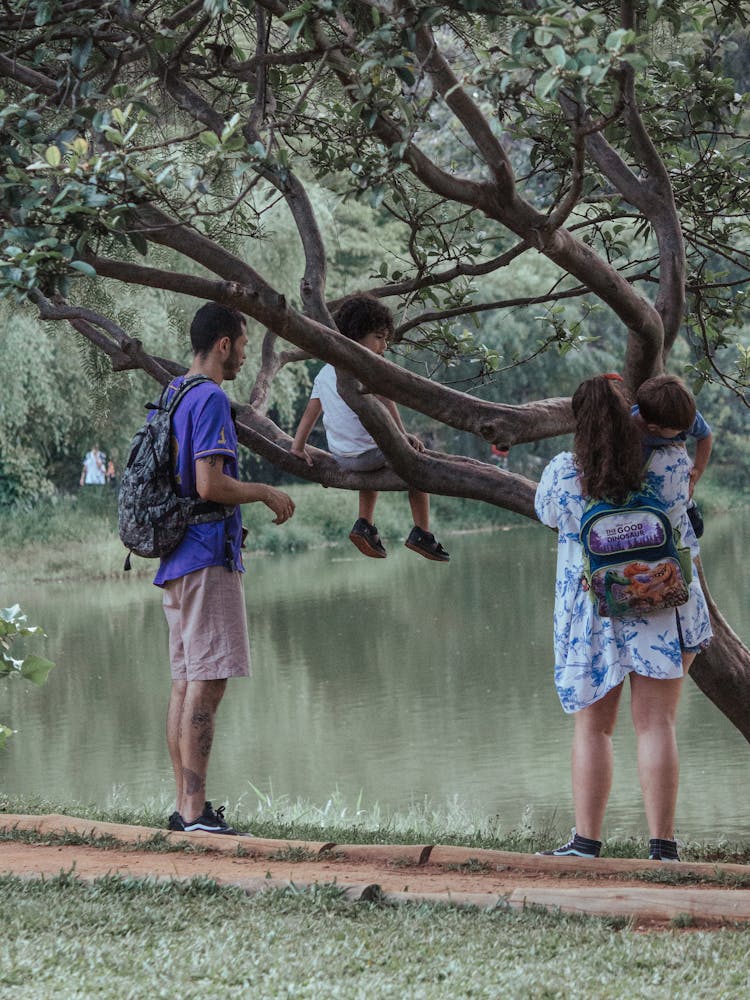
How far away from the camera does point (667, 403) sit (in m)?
4.27

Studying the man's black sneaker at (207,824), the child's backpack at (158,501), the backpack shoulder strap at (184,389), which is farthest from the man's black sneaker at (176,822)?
the backpack shoulder strap at (184,389)

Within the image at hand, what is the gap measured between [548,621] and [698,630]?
1231 cm

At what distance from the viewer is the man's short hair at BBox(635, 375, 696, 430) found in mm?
4270

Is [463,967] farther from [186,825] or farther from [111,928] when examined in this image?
[186,825]

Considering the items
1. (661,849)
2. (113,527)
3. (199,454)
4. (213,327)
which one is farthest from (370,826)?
(113,527)

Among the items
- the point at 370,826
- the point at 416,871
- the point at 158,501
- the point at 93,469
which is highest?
the point at 93,469

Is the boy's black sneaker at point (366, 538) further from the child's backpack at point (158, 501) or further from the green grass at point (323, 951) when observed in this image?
the green grass at point (323, 951)

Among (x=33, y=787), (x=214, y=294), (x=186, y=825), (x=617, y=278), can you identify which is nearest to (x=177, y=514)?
(x=214, y=294)

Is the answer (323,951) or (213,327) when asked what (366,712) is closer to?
(213,327)

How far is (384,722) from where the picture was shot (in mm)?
11523

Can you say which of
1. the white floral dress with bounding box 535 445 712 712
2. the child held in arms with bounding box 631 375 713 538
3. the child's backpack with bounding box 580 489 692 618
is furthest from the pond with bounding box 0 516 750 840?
the child held in arms with bounding box 631 375 713 538

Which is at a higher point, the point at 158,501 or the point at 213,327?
the point at 213,327

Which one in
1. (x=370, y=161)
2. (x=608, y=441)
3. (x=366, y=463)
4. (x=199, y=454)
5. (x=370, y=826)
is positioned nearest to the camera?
(x=608, y=441)

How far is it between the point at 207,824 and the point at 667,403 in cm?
207
